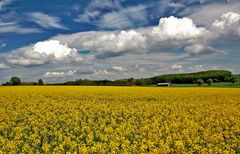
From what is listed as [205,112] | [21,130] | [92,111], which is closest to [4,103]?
[92,111]

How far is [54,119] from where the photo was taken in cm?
1683

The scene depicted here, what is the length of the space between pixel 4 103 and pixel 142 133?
1442 centimetres

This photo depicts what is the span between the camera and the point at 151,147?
10.6m

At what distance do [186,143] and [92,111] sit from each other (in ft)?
32.1

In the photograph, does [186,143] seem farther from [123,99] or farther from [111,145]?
[123,99]

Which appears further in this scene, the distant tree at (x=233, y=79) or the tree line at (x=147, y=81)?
the distant tree at (x=233, y=79)

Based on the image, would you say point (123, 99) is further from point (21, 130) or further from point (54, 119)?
point (21, 130)

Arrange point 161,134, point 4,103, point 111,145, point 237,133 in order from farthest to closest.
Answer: point 4,103, point 237,133, point 161,134, point 111,145

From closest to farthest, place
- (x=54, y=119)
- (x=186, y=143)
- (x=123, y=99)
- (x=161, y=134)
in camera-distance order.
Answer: (x=186, y=143) < (x=161, y=134) < (x=54, y=119) < (x=123, y=99)

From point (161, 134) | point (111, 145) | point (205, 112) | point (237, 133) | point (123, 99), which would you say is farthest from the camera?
point (123, 99)

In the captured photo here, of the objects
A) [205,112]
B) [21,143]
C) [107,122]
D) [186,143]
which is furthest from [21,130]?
[205,112]

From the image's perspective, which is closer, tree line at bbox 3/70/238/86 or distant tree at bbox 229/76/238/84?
tree line at bbox 3/70/238/86

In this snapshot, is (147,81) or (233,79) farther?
(233,79)

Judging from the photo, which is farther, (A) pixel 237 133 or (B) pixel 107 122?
(B) pixel 107 122
